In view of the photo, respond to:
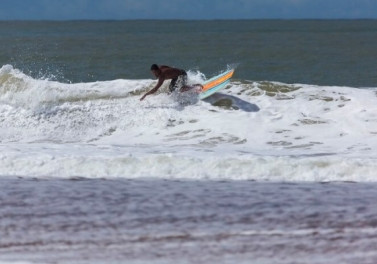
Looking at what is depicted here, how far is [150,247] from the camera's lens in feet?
20.5

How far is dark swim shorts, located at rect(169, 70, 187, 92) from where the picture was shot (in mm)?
15229

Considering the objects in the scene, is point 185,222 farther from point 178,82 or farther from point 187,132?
point 178,82

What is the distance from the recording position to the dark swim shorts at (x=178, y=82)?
15229mm

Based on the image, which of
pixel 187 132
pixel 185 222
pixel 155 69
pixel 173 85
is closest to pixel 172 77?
pixel 173 85

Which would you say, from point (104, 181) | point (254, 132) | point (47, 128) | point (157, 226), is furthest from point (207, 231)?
point (47, 128)

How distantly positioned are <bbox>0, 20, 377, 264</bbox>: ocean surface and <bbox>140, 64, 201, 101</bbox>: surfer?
0.58 feet

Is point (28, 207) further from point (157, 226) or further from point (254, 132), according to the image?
point (254, 132)

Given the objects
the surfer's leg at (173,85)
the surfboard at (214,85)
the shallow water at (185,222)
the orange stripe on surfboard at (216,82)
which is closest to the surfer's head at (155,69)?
the surfer's leg at (173,85)

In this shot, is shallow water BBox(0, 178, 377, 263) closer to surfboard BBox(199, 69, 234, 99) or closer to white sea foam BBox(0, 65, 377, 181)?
white sea foam BBox(0, 65, 377, 181)

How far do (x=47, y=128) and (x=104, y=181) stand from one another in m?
5.62

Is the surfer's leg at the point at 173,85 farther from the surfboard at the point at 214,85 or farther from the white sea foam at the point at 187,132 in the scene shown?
the surfboard at the point at 214,85

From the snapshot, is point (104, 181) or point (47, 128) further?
point (47, 128)

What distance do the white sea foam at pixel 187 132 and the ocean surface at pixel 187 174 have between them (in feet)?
0.10

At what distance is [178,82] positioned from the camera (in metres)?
15.3
